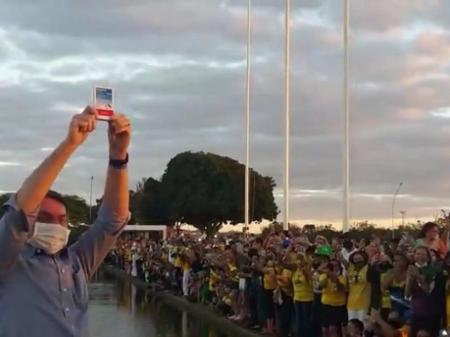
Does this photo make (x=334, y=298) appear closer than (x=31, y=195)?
No

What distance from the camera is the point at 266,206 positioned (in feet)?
273

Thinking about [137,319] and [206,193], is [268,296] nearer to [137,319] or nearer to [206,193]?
[137,319]

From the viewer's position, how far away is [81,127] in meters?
3.77

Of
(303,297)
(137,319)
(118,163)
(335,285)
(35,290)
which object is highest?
(118,163)

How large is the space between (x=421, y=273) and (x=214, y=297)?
13242mm

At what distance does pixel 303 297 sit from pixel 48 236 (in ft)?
43.2

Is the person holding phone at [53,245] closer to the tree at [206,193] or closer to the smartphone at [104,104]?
the smartphone at [104,104]

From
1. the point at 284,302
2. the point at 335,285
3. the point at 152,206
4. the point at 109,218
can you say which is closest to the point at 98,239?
the point at 109,218

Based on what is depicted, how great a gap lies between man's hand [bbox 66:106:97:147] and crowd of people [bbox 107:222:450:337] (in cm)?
825

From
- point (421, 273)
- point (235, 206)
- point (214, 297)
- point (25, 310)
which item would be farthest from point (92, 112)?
point (235, 206)

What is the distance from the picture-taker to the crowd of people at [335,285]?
41.4 ft

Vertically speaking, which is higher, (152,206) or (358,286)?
(152,206)

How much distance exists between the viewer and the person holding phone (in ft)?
12.2

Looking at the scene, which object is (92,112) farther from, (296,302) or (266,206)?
(266,206)
